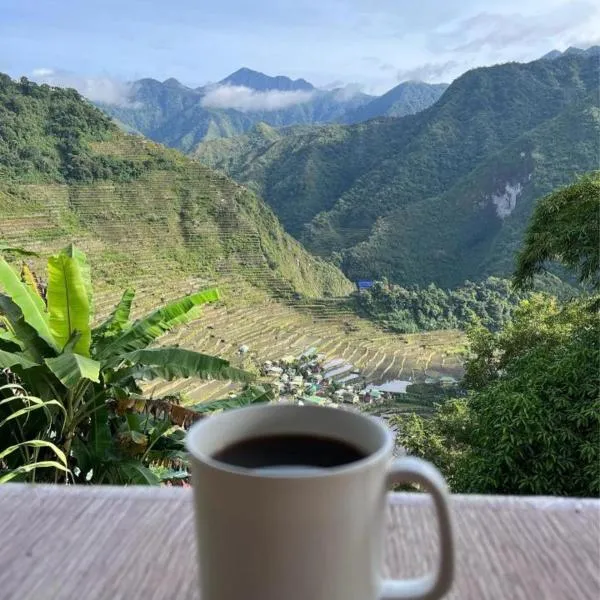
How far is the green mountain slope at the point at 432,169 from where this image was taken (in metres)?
28.9

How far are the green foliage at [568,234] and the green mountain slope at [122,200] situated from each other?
16.8 metres

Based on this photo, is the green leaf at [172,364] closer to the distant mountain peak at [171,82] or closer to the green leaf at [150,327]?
the green leaf at [150,327]

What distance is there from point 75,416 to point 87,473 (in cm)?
14

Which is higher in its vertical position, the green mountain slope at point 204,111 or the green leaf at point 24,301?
the green mountain slope at point 204,111

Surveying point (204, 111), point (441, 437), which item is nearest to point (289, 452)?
point (441, 437)

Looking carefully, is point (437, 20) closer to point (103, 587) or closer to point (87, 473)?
point (87, 473)

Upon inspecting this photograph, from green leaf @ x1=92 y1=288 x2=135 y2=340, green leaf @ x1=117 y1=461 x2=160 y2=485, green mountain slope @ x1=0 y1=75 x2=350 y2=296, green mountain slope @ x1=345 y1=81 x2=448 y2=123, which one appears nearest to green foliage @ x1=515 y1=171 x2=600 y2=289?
green leaf @ x1=92 y1=288 x2=135 y2=340

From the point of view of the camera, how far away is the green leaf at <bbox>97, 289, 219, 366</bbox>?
164 centimetres

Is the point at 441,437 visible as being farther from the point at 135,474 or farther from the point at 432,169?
the point at 432,169

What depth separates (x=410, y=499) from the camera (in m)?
0.40

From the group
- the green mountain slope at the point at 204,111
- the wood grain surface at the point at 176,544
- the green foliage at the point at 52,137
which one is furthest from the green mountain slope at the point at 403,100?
the wood grain surface at the point at 176,544

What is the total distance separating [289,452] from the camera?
283 mm

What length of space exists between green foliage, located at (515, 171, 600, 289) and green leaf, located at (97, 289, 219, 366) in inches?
106

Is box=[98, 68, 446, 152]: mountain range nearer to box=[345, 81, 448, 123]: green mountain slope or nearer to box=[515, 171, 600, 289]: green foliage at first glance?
box=[345, 81, 448, 123]: green mountain slope
